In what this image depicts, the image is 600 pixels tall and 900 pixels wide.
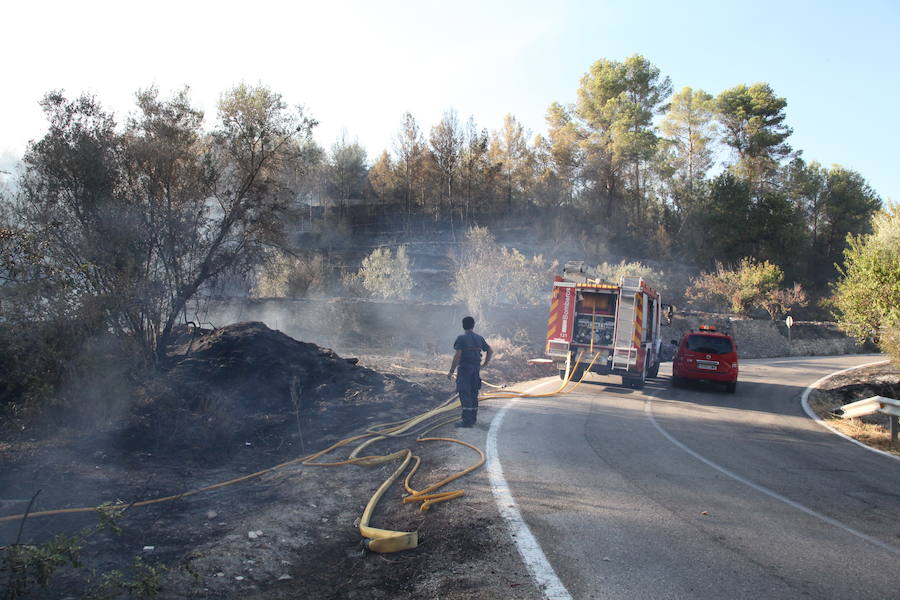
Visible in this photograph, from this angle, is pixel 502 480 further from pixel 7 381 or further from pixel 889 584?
pixel 7 381

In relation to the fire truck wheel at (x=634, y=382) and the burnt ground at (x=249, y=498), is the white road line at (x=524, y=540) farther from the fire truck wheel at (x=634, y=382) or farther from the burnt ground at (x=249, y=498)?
the fire truck wheel at (x=634, y=382)

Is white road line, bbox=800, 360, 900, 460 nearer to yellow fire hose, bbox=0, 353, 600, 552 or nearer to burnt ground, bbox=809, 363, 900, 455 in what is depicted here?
burnt ground, bbox=809, 363, 900, 455

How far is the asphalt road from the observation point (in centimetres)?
413

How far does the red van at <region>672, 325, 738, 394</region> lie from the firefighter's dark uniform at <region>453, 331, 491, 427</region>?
9964 mm

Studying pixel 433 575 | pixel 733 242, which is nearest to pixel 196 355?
pixel 433 575

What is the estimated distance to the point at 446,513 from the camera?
5.40 m

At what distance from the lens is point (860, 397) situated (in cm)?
1838

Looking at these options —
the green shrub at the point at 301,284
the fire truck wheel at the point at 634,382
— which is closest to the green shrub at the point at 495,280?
the green shrub at the point at 301,284

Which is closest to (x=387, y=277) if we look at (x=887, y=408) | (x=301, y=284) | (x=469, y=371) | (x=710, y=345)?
(x=301, y=284)

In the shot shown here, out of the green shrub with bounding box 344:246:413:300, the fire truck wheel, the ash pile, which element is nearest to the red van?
the fire truck wheel

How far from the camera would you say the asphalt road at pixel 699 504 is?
13.6 feet

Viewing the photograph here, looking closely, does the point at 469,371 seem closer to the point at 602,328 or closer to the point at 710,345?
the point at 602,328

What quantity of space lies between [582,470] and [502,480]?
1222 mm

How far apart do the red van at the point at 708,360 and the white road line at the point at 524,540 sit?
11.3 metres
